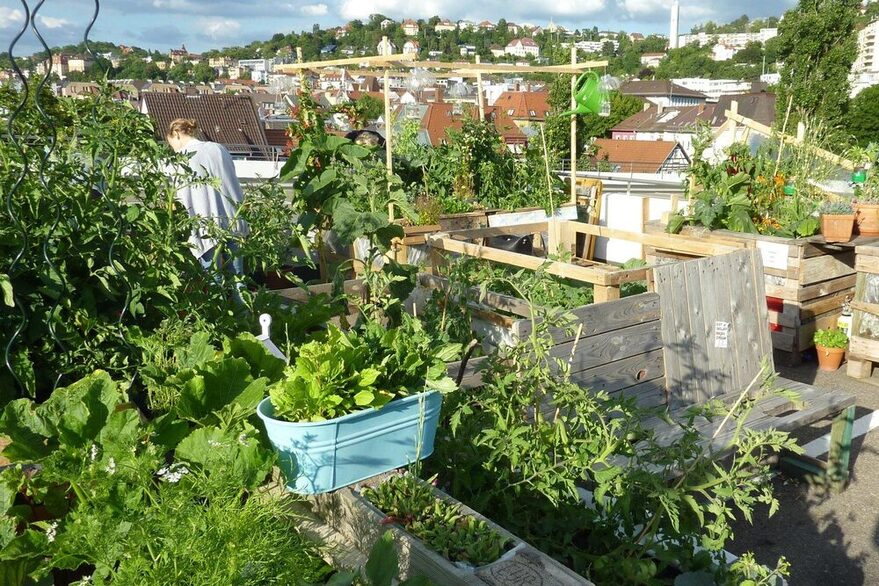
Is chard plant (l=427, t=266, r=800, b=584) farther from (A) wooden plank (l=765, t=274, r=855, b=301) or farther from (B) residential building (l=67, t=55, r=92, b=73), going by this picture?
(A) wooden plank (l=765, t=274, r=855, b=301)

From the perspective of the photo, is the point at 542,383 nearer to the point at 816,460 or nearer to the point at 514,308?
the point at 514,308

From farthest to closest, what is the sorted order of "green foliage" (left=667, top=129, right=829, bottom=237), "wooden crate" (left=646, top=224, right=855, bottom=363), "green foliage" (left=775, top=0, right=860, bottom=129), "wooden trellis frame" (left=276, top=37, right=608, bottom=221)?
1. "green foliage" (left=775, top=0, right=860, bottom=129)
2. "wooden trellis frame" (left=276, top=37, right=608, bottom=221)
3. "green foliage" (left=667, top=129, right=829, bottom=237)
4. "wooden crate" (left=646, top=224, right=855, bottom=363)

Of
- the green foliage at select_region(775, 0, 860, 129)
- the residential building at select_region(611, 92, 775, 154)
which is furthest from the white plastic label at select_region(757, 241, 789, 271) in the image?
the residential building at select_region(611, 92, 775, 154)

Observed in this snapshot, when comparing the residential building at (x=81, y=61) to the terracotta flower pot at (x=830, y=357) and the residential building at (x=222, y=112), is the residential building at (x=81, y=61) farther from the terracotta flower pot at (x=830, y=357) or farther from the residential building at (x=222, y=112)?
the residential building at (x=222, y=112)

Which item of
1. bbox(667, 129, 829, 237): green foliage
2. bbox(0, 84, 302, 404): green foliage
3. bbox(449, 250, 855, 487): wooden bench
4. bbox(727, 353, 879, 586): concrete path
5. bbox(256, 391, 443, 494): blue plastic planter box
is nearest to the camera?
bbox(256, 391, 443, 494): blue plastic planter box

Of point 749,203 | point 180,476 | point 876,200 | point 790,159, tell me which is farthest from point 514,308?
point 790,159

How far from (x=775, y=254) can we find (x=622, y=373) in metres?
2.88

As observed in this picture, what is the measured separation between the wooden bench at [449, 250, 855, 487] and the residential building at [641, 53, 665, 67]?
550 feet

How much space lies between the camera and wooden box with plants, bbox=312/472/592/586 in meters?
1.51

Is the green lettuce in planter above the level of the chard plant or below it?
above

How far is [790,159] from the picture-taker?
22.6 ft

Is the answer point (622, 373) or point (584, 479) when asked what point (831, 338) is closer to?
point (622, 373)

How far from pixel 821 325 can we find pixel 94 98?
5586 millimetres

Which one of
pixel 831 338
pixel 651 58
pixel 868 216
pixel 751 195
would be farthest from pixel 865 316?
pixel 651 58
